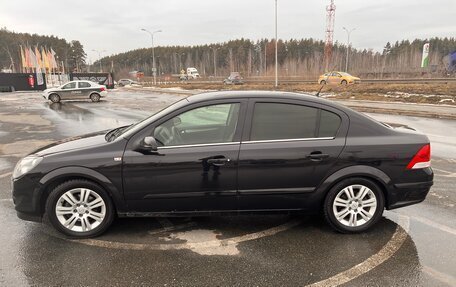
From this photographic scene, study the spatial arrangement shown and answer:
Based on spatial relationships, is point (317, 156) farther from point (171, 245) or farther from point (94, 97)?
point (94, 97)

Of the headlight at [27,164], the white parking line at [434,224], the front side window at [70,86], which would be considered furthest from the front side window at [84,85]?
the white parking line at [434,224]

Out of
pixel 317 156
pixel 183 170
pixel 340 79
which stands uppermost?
pixel 317 156

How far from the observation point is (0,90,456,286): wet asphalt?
3.17m

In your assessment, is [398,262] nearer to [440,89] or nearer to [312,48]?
[440,89]

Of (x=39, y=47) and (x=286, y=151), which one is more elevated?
(x=39, y=47)

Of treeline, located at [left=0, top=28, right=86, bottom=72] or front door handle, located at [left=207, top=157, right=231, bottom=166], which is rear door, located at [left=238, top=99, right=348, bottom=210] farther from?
treeline, located at [left=0, top=28, right=86, bottom=72]

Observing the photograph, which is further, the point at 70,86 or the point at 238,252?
the point at 70,86

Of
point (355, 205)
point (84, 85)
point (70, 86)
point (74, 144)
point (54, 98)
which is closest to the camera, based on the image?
point (355, 205)

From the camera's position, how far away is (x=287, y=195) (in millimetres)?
3904

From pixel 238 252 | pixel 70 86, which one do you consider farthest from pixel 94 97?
pixel 238 252

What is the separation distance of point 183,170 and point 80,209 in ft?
3.97

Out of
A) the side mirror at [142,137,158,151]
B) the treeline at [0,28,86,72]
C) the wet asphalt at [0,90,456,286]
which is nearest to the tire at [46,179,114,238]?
the wet asphalt at [0,90,456,286]

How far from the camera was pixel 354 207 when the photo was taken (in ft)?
13.1

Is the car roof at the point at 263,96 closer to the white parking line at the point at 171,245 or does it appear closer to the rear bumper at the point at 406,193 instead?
the rear bumper at the point at 406,193
